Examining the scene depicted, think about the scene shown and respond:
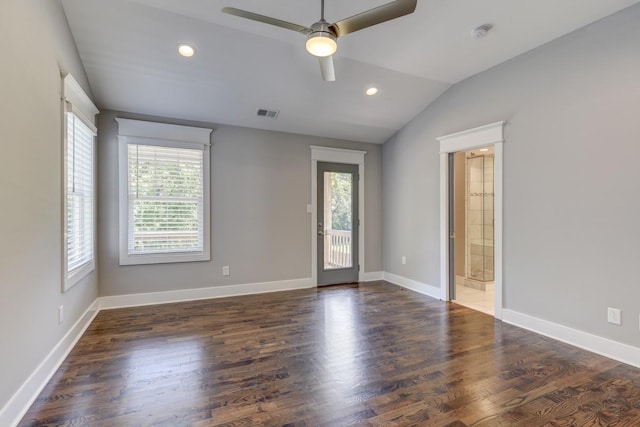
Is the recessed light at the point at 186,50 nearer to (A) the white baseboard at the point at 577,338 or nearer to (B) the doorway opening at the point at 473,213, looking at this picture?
(B) the doorway opening at the point at 473,213

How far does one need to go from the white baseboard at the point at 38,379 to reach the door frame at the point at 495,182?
434cm

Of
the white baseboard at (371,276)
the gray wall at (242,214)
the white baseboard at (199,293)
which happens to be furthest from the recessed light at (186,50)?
the white baseboard at (371,276)

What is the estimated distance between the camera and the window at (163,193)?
162 inches

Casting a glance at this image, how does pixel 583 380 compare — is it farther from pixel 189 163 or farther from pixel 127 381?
pixel 189 163

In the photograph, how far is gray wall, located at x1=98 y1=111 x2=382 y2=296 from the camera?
4.05m

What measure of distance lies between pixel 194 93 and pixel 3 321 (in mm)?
2966

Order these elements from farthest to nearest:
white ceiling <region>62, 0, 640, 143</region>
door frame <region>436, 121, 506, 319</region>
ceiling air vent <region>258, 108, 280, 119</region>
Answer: ceiling air vent <region>258, 108, 280, 119</region> → door frame <region>436, 121, 506, 319</region> → white ceiling <region>62, 0, 640, 143</region>

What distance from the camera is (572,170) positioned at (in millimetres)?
3068

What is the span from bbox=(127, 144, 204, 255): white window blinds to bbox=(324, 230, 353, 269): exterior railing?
79.9 inches

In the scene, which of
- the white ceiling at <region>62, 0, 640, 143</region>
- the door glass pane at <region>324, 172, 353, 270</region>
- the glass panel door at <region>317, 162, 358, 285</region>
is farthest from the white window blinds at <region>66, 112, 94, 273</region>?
the door glass pane at <region>324, 172, 353, 270</region>

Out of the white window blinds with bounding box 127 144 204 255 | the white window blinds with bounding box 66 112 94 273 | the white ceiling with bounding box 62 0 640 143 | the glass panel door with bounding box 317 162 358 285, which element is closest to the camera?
the white ceiling with bounding box 62 0 640 143

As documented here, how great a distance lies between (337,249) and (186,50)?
11.9 feet

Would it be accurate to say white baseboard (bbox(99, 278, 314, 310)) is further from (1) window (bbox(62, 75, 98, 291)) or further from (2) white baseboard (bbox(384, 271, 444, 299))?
(2) white baseboard (bbox(384, 271, 444, 299))

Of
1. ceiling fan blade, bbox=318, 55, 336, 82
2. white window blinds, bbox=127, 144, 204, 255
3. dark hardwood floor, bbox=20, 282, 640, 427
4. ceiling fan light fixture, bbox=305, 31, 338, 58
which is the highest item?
ceiling fan blade, bbox=318, 55, 336, 82
